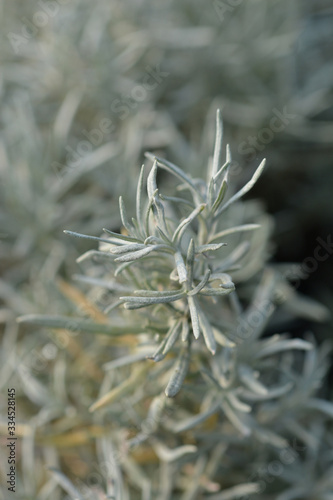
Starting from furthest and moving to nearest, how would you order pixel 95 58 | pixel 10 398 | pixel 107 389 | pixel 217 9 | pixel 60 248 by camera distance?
pixel 217 9, pixel 95 58, pixel 60 248, pixel 10 398, pixel 107 389

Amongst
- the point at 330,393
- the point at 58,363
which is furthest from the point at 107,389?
the point at 330,393

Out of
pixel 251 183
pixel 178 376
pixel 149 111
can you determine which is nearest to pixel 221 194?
pixel 251 183

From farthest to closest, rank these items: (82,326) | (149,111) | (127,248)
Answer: (149,111) → (82,326) → (127,248)

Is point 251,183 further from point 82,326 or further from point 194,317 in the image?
point 82,326

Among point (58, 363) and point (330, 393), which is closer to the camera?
point (58, 363)

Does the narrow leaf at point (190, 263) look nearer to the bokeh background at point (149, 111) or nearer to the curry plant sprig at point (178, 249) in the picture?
the curry plant sprig at point (178, 249)

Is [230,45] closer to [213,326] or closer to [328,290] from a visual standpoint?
[328,290]

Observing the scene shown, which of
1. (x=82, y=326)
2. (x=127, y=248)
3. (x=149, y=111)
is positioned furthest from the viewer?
(x=149, y=111)

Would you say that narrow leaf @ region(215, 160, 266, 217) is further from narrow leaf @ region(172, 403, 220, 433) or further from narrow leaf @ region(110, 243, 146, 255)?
narrow leaf @ region(172, 403, 220, 433)

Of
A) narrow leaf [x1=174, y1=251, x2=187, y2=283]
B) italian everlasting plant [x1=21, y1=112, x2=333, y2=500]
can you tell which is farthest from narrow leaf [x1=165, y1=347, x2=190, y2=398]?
narrow leaf [x1=174, y1=251, x2=187, y2=283]
